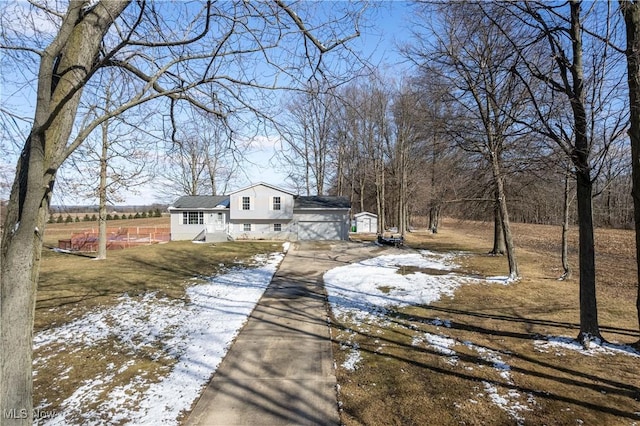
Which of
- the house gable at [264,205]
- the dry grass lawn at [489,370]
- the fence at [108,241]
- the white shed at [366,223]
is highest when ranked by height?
the house gable at [264,205]

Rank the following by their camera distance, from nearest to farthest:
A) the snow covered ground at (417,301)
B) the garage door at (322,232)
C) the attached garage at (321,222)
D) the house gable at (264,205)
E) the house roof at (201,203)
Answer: the snow covered ground at (417,301) → the house gable at (264,205) → the attached garage at (321,222) → the garage door at (322,232) → the house roof at (201,203)

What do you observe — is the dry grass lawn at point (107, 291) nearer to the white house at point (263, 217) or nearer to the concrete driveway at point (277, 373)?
the concrete driveway at point (277, 373)

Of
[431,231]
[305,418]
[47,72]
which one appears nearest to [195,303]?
[305,418]

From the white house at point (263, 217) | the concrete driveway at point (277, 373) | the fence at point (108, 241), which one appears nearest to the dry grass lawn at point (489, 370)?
the concrete driveway at point (277, 373)

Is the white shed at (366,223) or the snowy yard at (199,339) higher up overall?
the white shed at (366,223)

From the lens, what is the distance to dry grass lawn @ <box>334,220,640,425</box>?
4.14 meters

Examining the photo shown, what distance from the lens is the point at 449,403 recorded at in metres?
4.36

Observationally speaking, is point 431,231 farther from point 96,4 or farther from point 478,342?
point 96,4

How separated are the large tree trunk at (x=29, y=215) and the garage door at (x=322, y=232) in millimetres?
25505

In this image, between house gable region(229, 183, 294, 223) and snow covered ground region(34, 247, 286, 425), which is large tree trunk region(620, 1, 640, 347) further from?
house gable region(229, 183, 294, 223)

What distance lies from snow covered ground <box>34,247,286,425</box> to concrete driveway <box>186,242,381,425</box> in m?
0.28

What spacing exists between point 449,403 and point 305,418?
6.11ft

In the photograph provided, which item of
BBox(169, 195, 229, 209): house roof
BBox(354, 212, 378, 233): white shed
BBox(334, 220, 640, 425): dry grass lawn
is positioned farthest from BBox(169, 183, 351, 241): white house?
BBox(334, 220, 640, 425): dry grass lawn

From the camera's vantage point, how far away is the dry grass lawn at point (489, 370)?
4137 mm
